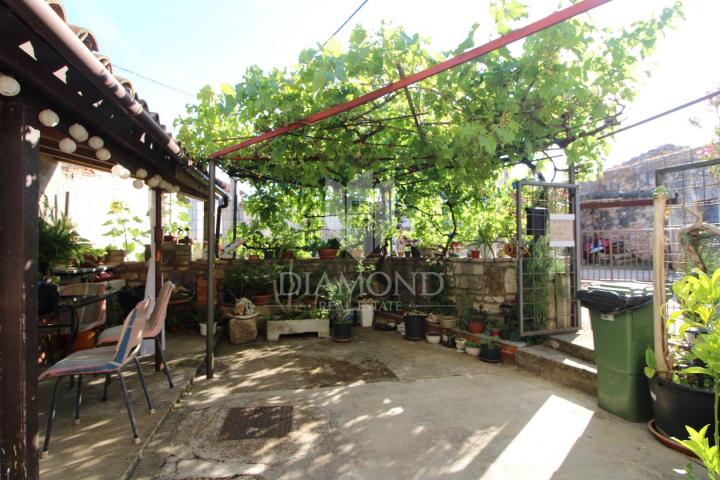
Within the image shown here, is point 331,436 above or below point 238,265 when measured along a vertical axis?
below

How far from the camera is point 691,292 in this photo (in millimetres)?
2438

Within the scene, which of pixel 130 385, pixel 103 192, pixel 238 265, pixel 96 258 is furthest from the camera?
pixel 103 192

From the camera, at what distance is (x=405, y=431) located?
2816mm

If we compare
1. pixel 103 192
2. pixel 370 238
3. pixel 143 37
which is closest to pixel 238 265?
pixel 370 238

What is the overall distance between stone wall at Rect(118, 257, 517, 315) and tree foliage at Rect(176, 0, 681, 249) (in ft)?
4.43

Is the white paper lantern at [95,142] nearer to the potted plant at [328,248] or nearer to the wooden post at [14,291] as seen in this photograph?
the wooden post at [14,291]

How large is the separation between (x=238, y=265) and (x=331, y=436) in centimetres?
419

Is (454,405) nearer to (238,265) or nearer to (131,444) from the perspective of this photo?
(131,444)

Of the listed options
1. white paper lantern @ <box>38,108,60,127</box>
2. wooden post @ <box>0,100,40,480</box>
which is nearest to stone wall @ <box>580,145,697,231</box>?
white paper lantern @ <box>38,108,60,127</box>

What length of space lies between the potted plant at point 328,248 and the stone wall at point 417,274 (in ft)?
0.34

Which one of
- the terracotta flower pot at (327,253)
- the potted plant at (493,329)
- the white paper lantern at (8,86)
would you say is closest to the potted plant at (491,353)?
the potted plant at (493,329)

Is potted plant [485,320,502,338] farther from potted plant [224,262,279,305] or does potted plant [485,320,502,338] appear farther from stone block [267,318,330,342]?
potted plant [224,262,279,305]

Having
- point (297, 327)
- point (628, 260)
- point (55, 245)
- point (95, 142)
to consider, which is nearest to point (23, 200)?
point (95, 142)

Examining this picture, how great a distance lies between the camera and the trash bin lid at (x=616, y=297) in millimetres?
2955
